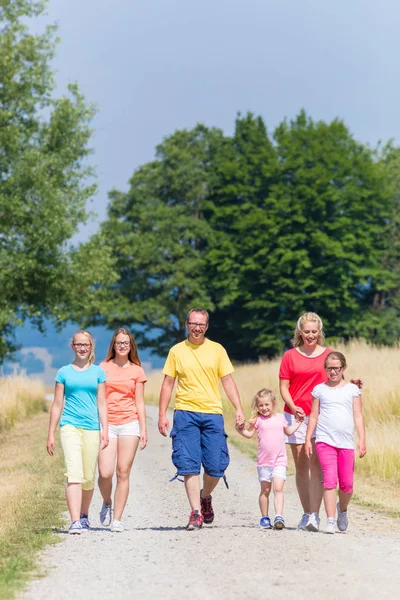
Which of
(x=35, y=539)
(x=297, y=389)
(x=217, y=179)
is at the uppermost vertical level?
(x=217, y=179)

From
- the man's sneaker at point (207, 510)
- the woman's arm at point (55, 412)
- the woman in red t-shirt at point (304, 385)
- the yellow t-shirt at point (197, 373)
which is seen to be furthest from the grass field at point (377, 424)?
the woman's arm at point (55, 412)

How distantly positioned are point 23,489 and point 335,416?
5773 mm

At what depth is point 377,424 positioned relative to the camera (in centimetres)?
1723

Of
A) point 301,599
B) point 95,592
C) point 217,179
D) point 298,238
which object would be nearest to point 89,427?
point 95,592

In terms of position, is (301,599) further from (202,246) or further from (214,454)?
(202,246)

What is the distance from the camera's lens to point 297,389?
31.3 feet

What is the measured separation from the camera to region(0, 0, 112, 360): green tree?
27.8 m

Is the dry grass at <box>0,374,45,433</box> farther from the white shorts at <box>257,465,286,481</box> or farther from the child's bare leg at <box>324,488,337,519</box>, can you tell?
the child's bare leg at <box>324,488,337,519</box>

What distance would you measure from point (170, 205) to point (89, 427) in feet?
147

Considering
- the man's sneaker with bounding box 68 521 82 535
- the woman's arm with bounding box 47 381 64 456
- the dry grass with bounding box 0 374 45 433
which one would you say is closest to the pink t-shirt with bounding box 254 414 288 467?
the man's sneaker with bounding box 68 521 82 535

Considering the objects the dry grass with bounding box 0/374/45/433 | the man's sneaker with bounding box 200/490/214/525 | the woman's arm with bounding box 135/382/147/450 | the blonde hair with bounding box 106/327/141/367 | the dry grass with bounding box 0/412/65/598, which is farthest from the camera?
the dry grass with bounding box 0/374/45/433

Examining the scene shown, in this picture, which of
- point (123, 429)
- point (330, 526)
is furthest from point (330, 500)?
point (123, 429)

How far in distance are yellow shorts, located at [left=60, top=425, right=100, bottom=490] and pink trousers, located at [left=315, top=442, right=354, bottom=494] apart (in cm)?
223

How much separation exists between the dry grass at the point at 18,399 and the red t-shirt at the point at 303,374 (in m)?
16.3
